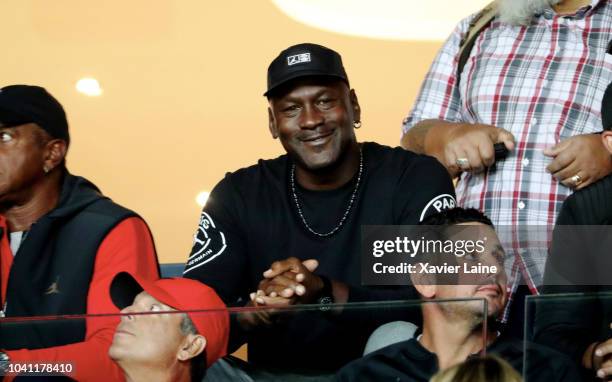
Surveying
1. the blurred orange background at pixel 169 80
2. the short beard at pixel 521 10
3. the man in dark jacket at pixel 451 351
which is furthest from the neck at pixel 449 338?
the blurred orange background at pixel 169 80

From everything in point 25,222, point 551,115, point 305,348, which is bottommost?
point 305,348

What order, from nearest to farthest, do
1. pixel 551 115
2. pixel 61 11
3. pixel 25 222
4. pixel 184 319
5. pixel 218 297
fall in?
pixel 184 319
pixel 218 297
pixel 25 222
pixel 551 115
pixel 61 11

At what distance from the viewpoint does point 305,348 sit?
159 cm

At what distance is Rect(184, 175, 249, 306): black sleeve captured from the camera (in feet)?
7.45

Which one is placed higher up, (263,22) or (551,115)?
(263,22)

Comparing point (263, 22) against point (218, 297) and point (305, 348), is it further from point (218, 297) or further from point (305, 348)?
point (305, 348)

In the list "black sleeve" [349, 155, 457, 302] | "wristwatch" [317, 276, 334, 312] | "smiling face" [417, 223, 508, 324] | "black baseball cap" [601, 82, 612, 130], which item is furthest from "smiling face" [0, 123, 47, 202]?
"black baseball cap" [601, 82, 612, 130]

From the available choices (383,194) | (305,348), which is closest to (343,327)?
(305,348)

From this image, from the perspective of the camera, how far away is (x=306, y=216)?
235 cm

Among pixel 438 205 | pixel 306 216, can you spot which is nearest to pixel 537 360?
pixel 438 205

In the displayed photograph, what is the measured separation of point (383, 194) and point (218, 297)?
455 mm

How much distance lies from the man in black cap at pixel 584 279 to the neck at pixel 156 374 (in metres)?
0.53

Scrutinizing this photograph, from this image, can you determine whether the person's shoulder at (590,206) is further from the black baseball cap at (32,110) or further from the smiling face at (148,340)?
the black baseball cap at (32,110)

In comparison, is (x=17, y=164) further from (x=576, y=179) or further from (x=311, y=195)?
(x=576, y=179)
